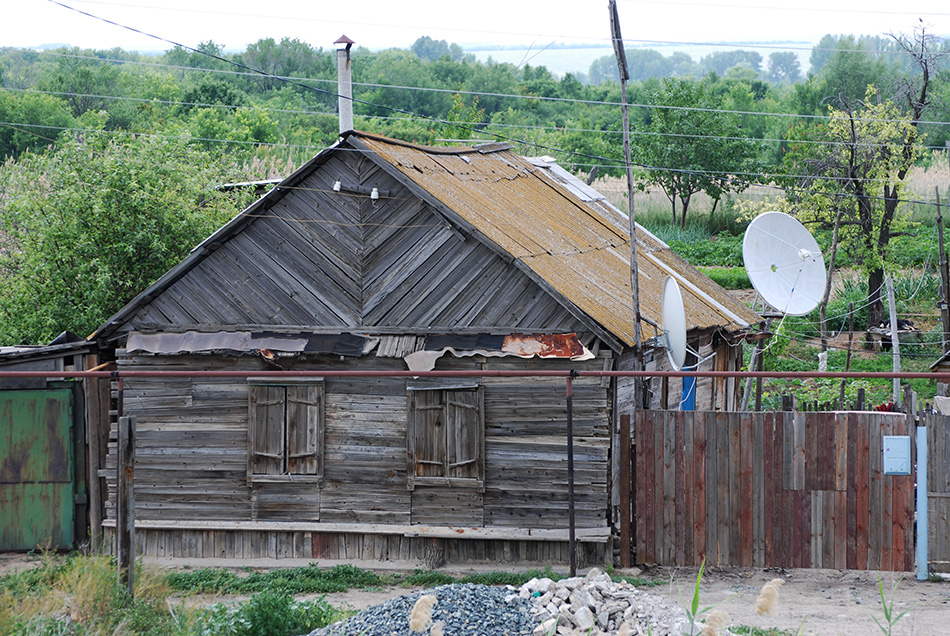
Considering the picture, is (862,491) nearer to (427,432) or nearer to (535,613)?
(535,613)

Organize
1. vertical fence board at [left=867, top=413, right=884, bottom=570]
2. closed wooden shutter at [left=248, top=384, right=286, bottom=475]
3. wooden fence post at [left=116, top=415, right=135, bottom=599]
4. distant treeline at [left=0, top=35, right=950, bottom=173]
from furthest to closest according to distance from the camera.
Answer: distant treeline at [left=0, top=35, right=950, bottom=173] < closed wooden shutter at [left=248, top=384, right=286, bottom=475] < vertical fence board at [left=867, top=413, right=884, bottom=570] < wooden fence post at [left=116, top=415, right=135, bottom=599]

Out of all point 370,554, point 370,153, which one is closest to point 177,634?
point 370,554

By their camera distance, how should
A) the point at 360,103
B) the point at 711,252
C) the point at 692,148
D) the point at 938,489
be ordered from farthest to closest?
the point at 360,103 → the point at 692,148 → the point at 711,252 → the point at 938,489

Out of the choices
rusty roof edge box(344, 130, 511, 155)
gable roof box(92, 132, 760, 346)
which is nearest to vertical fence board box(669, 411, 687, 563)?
gable roof box(92, 132, 760, 346)

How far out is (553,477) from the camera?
36.6 feet

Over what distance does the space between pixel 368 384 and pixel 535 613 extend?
14.6 feet

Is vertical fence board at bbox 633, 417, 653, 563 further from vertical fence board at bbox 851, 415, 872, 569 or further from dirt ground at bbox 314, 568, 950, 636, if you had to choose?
vertical fence board at bbox 851, 415, 872, 569

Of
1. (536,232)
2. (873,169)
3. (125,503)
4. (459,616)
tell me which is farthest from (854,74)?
(125,503)

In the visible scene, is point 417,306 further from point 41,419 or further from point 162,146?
point 162,146

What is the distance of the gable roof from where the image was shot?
447 inches

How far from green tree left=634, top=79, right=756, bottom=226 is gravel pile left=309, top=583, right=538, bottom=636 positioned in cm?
3442

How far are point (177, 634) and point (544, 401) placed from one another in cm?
526

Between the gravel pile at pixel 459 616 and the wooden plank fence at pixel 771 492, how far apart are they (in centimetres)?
278

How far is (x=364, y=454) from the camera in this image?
11578 mm
